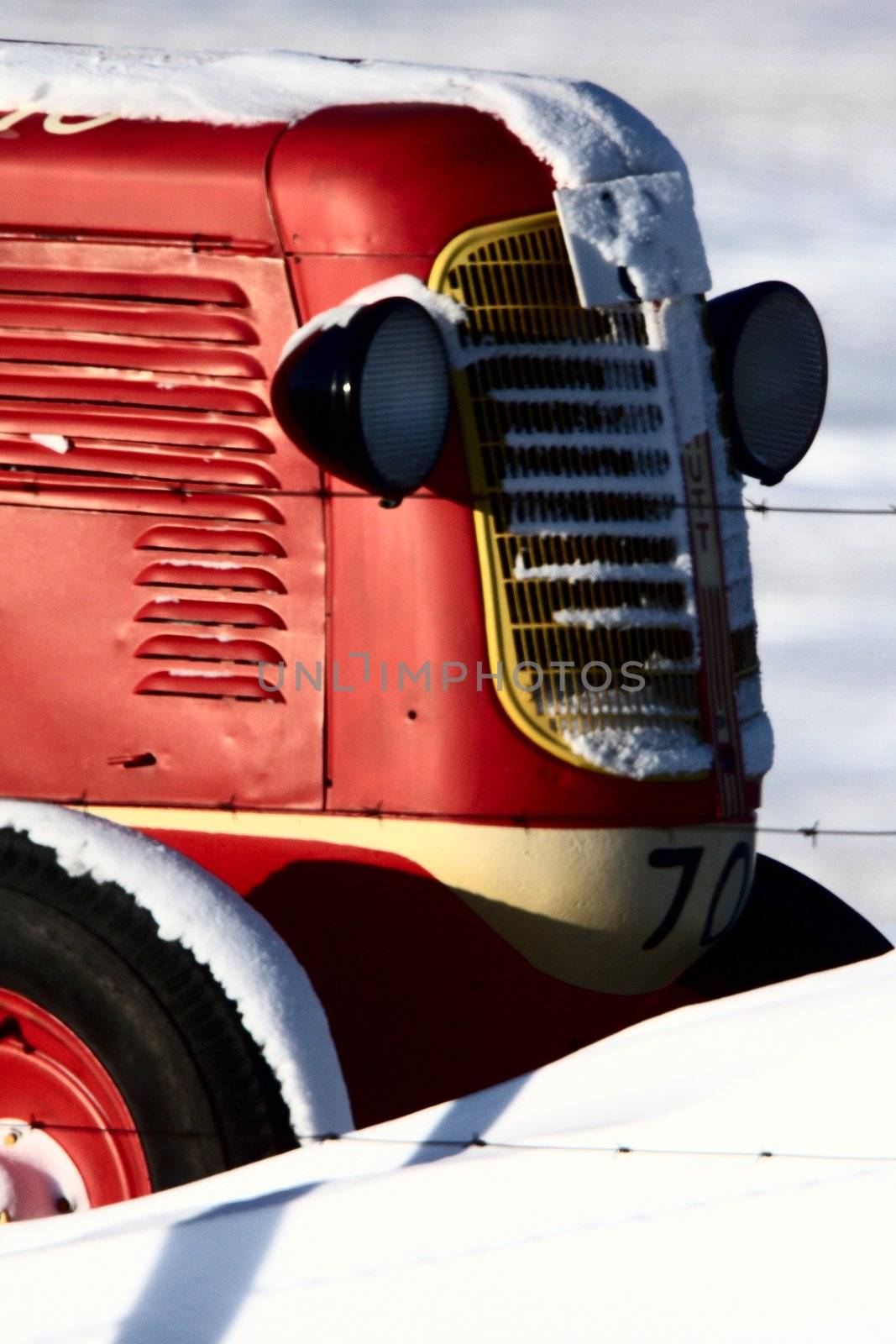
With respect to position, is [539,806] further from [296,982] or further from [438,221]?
[438,221]

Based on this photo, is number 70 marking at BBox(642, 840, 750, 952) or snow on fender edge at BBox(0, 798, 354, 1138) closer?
snow on fender edge at BBox(0, 798, 354, 1138)

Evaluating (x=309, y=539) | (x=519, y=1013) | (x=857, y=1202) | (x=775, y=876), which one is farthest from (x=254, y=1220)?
(x=775, y=876)

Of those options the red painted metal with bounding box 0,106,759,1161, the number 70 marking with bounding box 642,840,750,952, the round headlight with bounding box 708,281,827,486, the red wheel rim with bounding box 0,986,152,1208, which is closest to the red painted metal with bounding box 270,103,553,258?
the red painted metal with bounding box 0,106,759,1161

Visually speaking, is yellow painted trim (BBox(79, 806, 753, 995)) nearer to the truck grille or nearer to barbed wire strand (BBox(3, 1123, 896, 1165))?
the truck grille

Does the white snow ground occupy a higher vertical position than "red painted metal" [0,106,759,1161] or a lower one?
lower

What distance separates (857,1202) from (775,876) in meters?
1.94

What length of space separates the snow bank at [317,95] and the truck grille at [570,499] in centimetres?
17

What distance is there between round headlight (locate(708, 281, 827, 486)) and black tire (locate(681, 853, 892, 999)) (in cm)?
79

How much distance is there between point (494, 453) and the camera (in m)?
3.16

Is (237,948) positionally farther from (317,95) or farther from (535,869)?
(317,95)

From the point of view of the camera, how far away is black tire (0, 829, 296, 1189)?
2.92 metres

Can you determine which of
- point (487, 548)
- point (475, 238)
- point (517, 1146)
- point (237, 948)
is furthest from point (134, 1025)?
point (475, 238)

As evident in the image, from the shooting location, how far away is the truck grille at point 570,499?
316cm

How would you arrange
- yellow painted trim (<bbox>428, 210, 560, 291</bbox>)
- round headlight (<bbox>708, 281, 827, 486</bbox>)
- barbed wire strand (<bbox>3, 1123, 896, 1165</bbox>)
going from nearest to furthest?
barbed wire strand (<bbox>3, 1123, 896, 1165</bbox>) < yellow painted trim (<bbox>428, 210, 560, 291</bbox>) < round headlight (<bbox>708, 281, 827, 486</bbox>)
